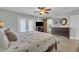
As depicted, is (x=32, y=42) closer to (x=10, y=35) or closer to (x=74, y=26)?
(x=10, y=35)

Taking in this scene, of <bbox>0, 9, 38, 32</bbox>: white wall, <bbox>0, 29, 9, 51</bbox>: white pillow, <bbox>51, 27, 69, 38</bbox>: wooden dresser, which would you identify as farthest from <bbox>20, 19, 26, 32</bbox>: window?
<bbox>51, 27, 69, 38</bbox>: wooden dresser

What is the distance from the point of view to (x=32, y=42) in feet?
5.25

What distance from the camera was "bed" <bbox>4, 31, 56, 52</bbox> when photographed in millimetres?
1587

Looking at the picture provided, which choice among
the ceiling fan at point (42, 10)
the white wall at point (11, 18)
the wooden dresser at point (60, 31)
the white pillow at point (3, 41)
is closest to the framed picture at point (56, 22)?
the wooden dresser at point (60, 31)

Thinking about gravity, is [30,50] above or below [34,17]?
below

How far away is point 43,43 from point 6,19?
0.65 meters

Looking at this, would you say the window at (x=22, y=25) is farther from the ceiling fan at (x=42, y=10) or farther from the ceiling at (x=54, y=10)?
the ceiling fan at (x=42, y=10)

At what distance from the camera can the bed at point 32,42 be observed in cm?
159

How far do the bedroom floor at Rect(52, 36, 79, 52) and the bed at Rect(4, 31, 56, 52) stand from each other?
4.6 inches

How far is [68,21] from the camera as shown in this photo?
1.65m

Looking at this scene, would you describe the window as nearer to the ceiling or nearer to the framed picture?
the ceiling
